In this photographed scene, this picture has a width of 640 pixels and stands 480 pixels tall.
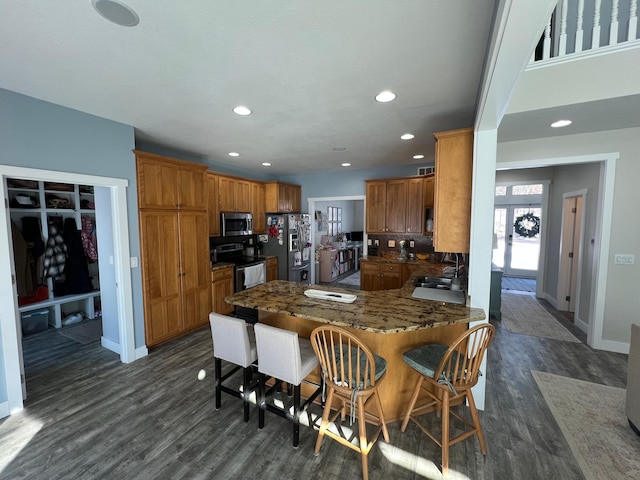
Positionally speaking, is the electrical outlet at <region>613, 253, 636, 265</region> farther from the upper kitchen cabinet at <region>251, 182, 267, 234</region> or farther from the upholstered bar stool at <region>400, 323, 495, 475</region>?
the upper kitchen cabinet at <region>251, 182, 267, 234</region>

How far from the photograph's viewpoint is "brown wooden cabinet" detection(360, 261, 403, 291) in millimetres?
4914

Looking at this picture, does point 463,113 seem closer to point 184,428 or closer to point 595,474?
point 595,474

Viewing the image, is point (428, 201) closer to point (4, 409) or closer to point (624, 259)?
point (624, 259)

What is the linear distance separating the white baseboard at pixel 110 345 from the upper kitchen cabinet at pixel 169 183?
1775 mm

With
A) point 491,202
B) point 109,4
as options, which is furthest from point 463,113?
point 109,4

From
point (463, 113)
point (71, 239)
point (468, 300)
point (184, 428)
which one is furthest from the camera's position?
point (71, 239)

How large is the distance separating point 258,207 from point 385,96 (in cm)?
380

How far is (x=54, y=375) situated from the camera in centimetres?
283

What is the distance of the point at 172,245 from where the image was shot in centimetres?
355

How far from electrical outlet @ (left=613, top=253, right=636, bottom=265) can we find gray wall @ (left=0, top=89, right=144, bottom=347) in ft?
18.8

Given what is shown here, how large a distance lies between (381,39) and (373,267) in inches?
157

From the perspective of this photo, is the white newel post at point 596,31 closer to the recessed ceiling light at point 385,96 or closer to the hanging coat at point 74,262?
the recessed ceiling light at point 385,96

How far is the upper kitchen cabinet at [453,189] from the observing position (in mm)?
2359

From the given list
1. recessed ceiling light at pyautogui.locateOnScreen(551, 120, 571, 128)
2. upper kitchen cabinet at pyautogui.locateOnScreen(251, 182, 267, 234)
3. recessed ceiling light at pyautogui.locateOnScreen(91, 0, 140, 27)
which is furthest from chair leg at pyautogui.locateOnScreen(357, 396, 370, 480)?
upper kitchen cabinet at pyautogui.locateOnScreen(251, 182, 267, 234)
